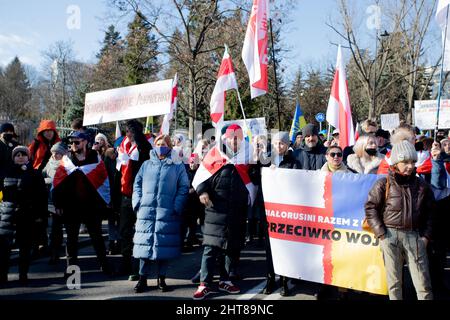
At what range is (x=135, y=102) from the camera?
862 cm

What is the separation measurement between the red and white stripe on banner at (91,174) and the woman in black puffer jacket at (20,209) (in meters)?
0.39

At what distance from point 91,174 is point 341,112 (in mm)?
4510

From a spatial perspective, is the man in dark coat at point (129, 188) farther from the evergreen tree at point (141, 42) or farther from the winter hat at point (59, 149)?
the evergreen tree at point (141, 42)

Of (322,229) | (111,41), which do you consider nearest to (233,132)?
(322,229)

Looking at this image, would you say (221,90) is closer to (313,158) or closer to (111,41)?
(313,158)

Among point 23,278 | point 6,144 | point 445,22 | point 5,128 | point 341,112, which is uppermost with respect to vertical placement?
point 445,22

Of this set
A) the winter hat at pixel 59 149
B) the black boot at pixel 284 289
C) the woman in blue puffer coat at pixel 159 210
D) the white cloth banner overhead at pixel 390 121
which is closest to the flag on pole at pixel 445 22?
the black boot at pixel 284 289

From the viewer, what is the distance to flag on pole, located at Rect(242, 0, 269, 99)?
8133 millimetres

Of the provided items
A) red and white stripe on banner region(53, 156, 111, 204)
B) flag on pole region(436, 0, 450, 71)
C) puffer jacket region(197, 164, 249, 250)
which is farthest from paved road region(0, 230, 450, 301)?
flag on pole region(436, 0, 450, 71)

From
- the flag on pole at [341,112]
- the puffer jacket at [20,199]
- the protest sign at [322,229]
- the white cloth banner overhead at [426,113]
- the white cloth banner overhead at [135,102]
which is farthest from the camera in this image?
the white cloth banner overhead at [426,113]

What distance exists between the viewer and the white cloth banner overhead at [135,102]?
8555mm

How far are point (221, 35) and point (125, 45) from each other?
458 cm

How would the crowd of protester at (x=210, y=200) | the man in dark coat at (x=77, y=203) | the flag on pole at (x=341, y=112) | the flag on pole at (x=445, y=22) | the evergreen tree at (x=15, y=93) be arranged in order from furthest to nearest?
the evergreen tree at (x=15, y=93)
the flag on pole at (x=445, y=22)
the flag on pole at (x=341, y=112)
the man in dark coat at (x=77, y=203)
the crowd of protester at (x=210, y=200)
